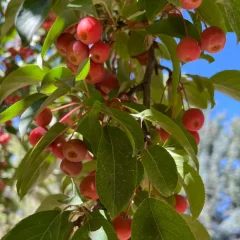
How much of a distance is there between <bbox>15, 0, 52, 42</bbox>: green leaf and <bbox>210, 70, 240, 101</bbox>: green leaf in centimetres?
36

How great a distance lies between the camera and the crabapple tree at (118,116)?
737 millimetres

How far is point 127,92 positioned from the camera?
0.96 metres

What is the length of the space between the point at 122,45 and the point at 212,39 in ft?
0.85

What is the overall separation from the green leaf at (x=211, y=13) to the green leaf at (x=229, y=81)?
0.11m

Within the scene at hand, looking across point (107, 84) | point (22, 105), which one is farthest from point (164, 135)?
point (22, 105)

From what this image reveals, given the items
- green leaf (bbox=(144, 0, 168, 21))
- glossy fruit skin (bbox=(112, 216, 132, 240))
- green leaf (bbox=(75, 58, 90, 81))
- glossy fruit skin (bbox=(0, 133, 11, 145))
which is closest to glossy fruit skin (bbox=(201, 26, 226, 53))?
green leaf (bbox=(144, 0, 168, 21))

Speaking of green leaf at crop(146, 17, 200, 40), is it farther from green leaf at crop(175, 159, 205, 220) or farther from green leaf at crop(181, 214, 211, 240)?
green leaf at crop(181, 214, 211, 240)

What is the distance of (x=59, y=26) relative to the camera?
863 mm

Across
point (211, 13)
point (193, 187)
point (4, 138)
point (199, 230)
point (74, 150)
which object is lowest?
point (4, 138)

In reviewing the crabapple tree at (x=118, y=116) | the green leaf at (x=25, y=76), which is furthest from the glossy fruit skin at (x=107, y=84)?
the green leaf at (x=25, y=76)

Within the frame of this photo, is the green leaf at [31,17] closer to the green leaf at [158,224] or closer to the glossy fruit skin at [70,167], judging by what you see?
the glossy fruit skin at [70,167]

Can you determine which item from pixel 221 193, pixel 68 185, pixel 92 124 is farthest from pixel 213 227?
pixel 92 124

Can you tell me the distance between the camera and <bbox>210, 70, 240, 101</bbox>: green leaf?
98cm

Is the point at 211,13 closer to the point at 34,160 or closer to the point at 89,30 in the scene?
the point at 89,30
